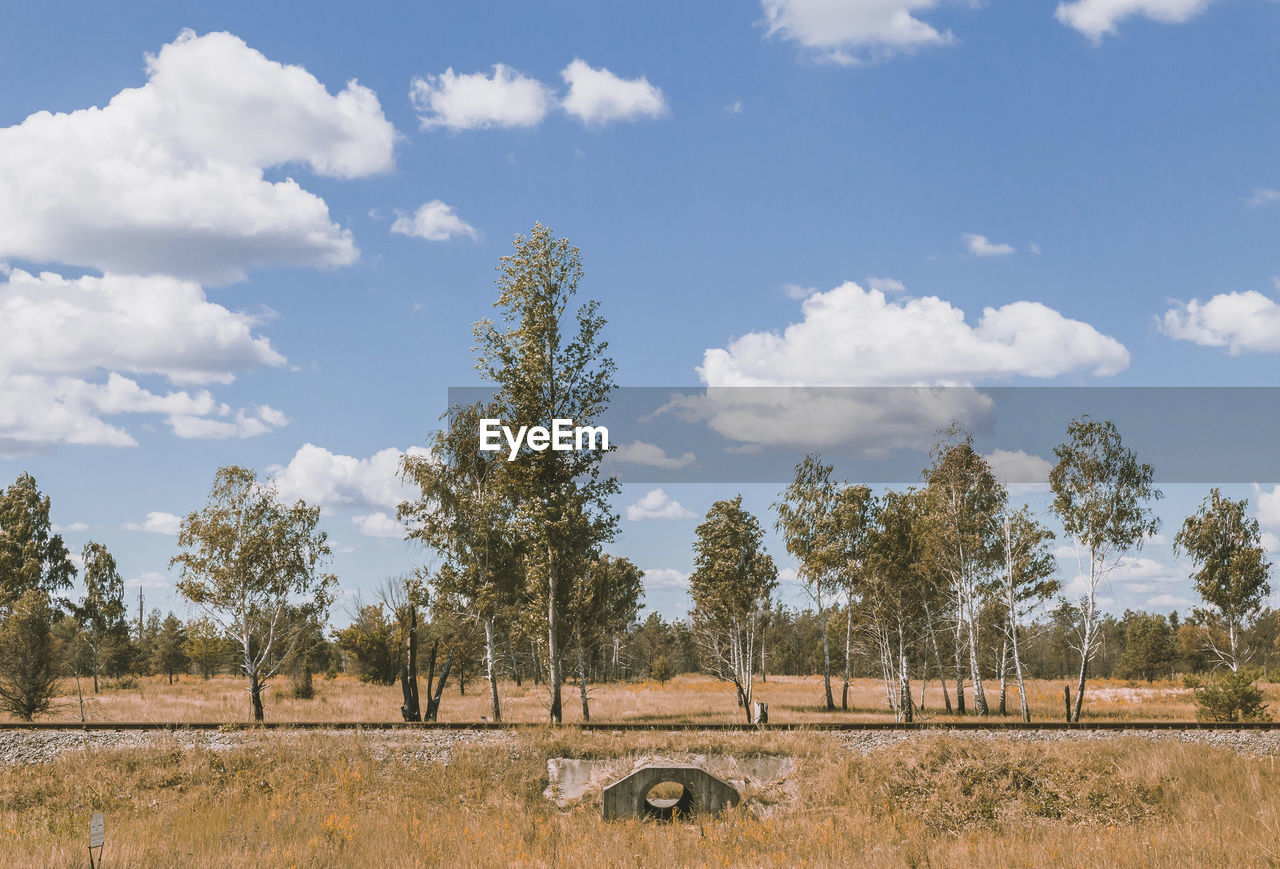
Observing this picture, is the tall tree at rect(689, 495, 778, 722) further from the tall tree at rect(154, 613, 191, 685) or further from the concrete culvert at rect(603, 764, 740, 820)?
the tall tree at rect(154, 613, 191, 685)

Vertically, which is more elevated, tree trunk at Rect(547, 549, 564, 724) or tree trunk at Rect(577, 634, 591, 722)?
tree trunk at Rect(547, 549, 564, 724)

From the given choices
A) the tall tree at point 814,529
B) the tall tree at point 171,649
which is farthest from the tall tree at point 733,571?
the tall tree at point 171,649

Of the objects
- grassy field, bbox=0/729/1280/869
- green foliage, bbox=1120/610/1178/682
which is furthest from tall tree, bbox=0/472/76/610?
green foliage, bbox=1120/610/1178/682

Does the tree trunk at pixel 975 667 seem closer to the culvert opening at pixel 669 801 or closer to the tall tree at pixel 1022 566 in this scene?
the tall tree at pixel 1022 566

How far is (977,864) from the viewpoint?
1428 centimetres

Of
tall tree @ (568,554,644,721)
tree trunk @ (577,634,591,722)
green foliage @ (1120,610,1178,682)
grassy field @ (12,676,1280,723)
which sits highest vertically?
tall tree @ (568,554,644,721)

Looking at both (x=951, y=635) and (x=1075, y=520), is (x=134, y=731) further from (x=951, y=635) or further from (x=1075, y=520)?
(x=951, y=635)

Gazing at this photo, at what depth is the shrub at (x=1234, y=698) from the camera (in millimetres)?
29141

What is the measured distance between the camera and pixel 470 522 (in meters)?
33.8

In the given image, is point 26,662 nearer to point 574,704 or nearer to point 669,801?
point 574,704

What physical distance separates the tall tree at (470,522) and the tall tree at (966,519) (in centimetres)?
1993

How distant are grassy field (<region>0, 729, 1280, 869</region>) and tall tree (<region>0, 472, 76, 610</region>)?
122 feet

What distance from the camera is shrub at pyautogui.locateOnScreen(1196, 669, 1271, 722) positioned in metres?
29.1

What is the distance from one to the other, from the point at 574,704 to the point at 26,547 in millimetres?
35051
